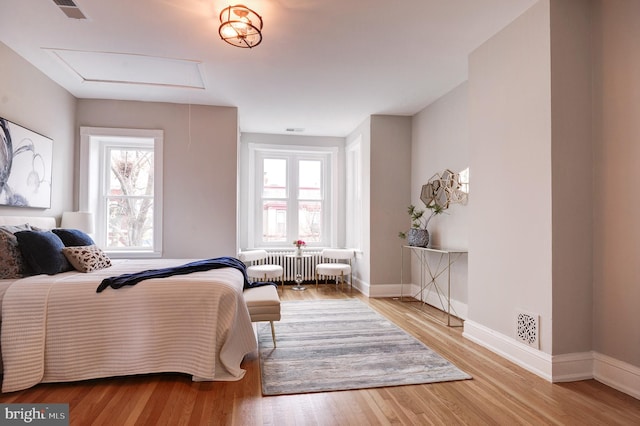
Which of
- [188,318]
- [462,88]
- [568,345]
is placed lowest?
[568,345]

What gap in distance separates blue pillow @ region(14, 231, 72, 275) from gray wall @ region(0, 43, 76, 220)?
84cm

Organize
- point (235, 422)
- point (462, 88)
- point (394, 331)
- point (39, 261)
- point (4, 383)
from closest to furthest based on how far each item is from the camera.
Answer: point (235, 422)
point (4, 383)
point (39, 261)
point (394, 331)
point (462, 88)

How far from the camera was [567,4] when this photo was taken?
2572mm

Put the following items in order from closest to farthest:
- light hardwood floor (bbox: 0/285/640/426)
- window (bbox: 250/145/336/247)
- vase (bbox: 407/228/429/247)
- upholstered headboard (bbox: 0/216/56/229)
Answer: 1. light hardwood floor (bbox: 0/285/640/426)
2. upholstered headboard (bbox: 0/216/56/229)
3. vase (bbox: 407/228/429/247)
4. window (bbox: 250/145/336/247)

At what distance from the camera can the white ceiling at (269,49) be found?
8.91 ft

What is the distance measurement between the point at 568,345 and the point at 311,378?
1829 mm

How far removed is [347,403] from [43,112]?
13.9ft

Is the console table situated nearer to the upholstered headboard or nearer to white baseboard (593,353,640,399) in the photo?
white baseboard (593,353,640,399)

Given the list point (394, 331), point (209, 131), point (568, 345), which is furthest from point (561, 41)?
point (209, 131)

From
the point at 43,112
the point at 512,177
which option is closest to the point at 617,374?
the point at 512,177

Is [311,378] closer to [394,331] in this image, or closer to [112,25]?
[394,331]

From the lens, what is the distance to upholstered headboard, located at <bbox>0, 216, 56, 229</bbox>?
3188mm

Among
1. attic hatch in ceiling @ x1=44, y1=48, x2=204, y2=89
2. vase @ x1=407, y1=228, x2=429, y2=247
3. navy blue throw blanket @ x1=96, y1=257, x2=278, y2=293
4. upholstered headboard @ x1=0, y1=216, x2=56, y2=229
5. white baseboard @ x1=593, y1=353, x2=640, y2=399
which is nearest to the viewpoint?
white baseboard @ x1=593, y1=353, x2=640, y2=399

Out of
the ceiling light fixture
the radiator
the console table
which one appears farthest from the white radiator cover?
the ceiling light fixture
